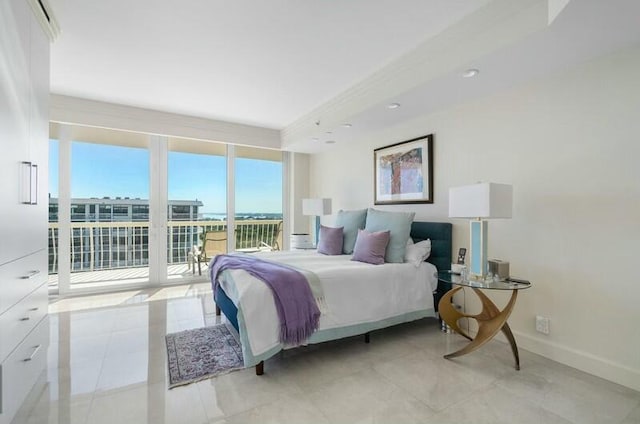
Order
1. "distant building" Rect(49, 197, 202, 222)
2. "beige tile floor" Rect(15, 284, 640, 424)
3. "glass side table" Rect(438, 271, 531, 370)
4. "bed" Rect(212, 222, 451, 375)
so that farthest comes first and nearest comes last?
"distant building" Rect(49, 197, 202, 222) → "glass side table" Rect(438, 271, 531, 370) → "bed" Rect(212, 222, 451, 375) → "beige tile floor" Rect(15, 284, 640, 424)

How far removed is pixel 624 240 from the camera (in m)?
2.11

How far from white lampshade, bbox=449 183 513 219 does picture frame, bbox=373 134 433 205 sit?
3.32 feet

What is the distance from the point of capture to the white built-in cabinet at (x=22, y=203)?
5.09ft

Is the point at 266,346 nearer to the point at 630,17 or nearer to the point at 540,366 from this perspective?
the point at 540,366

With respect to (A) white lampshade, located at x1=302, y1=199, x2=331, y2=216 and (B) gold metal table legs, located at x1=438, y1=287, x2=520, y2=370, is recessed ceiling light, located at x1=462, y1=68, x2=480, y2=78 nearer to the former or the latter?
(B) gold metal table legs, located at x1=438, y1=287, x2=520, y2=370

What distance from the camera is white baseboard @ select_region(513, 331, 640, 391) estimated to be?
2.06 meters

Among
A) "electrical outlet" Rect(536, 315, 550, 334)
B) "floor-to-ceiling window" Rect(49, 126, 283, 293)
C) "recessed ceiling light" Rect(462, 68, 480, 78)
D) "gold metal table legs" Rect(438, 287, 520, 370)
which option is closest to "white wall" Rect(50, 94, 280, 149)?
"floor-to-ceiling window" Rect(49, 126, 283, 293)

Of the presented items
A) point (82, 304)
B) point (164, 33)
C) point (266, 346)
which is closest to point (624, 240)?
point (266, 346)

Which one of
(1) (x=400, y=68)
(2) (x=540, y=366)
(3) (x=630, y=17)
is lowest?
(2) (x=540, y=366)

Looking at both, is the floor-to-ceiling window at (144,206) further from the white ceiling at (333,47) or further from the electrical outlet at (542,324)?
the electrical outlet at (542,324)

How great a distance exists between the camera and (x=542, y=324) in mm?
2518

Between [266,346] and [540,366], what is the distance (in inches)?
83.1

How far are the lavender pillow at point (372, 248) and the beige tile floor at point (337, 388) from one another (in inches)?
30.1

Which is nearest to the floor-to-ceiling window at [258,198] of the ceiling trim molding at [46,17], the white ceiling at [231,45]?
the white ceiling at [231,45]
